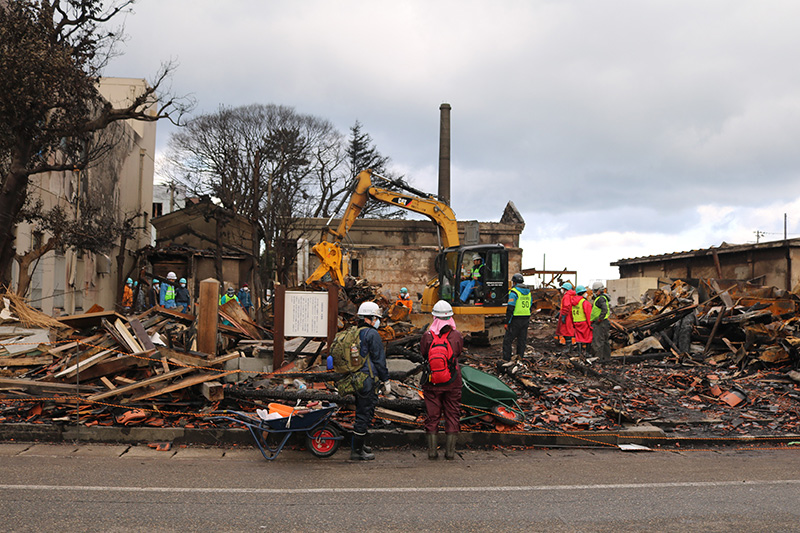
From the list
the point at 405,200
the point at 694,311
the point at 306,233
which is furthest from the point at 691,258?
the point at 306,233

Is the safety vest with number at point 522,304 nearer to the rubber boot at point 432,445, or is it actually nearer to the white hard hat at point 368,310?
the rubber boot at point 432,445

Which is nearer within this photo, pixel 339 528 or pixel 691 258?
pixel 339 528

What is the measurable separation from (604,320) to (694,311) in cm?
328

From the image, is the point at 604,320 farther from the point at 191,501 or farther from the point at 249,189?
the point at 249,189

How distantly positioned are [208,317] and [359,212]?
10.6 m

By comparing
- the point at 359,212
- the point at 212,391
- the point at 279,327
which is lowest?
the point at 212,391

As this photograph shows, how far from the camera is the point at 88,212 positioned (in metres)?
24.3

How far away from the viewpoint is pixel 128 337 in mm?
10297

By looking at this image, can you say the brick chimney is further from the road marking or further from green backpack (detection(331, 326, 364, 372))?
the road marking

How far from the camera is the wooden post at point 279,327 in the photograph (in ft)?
36.6

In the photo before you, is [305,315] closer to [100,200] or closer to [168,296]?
[168,296]

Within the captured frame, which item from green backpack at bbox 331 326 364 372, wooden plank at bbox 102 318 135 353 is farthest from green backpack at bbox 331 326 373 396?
wooden plank at bbox 102 318 135 353

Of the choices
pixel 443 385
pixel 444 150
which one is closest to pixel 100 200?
pixel 444 150

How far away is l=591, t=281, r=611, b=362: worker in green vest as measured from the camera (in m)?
16.2
